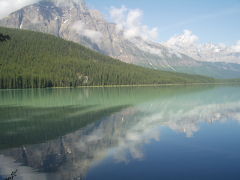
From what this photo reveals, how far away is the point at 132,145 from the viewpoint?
79.0 ft

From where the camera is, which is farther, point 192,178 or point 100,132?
point 100,132

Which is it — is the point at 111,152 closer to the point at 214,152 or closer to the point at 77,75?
the point at 214,152

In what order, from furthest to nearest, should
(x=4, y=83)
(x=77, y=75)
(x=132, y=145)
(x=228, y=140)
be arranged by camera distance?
(x=77, y=75) < (x=4, y=83) < (x=228, y=140) < (x=132, y=145)

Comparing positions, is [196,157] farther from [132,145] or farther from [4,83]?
[4,83]

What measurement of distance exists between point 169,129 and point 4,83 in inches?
4975

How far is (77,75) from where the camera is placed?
19288cm

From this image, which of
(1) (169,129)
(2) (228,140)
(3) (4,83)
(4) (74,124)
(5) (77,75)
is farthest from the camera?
(5) (77,75)

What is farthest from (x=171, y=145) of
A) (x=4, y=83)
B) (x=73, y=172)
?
(x=4, y=83)

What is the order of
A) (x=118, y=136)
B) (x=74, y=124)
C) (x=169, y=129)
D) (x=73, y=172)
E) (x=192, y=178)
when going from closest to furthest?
1. (x=192, y=178)
2. (x=73, y=172)
3. (x=118, y=136)
4. (x=169, y=129)
5. (x=74, y=124)

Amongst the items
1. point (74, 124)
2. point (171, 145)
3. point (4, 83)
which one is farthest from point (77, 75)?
point (171, 145)

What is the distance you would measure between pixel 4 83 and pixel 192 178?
5485 inches

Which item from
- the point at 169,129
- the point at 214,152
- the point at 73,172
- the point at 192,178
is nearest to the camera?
the point at 192,178

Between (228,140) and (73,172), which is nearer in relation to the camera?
(73,172)

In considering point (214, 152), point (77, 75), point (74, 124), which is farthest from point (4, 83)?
point (214, 152)
